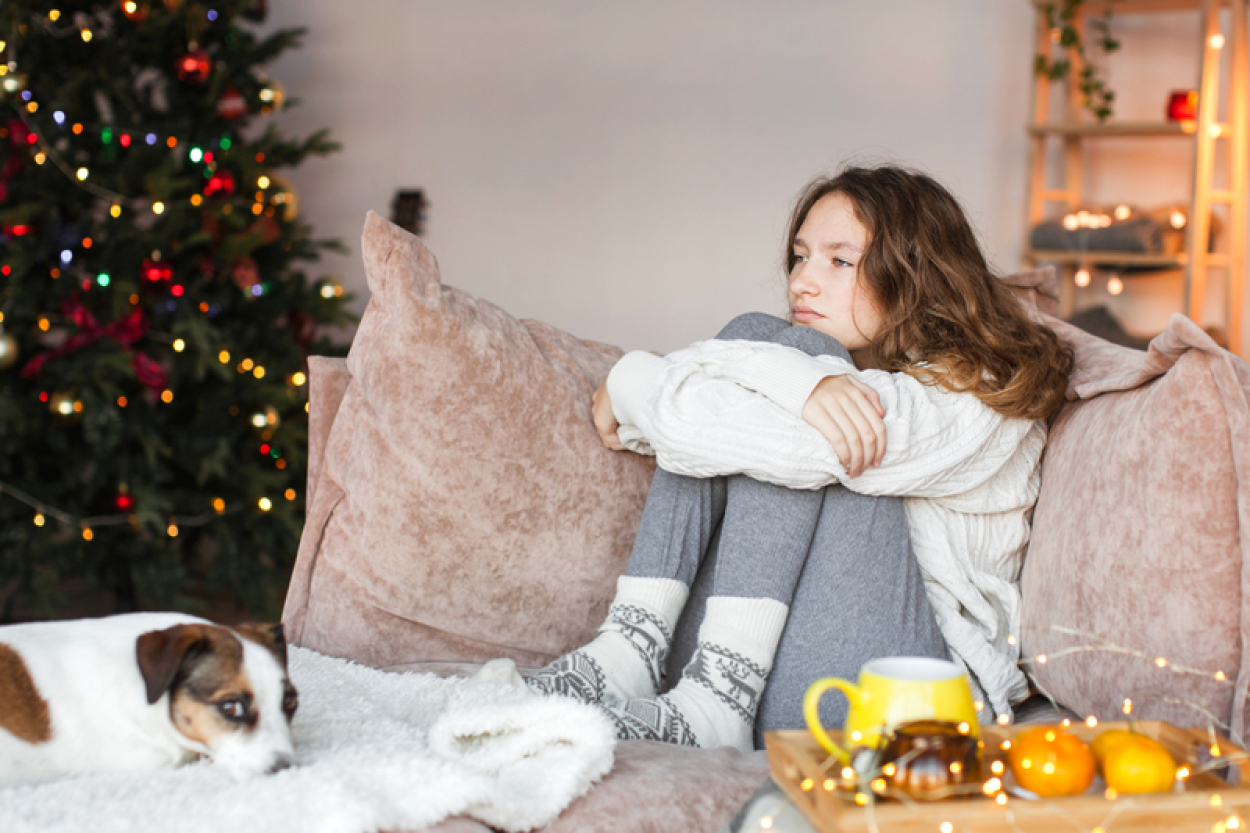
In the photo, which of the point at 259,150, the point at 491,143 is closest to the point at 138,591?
the point at 259,150

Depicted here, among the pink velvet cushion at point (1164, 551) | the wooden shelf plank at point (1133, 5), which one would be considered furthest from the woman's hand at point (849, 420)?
the wooden shelf plank at point (1133, 5)

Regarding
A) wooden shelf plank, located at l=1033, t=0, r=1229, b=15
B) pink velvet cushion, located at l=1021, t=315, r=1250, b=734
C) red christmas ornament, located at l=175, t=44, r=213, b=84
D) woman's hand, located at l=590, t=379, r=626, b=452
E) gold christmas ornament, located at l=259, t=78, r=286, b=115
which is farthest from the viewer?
wooden shelf plank, located at l=1033, t=0, r=1229, b=15

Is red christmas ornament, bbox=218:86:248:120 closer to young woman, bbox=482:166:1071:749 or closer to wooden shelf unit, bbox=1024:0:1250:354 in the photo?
young woman, bbox=482:166:1071:749

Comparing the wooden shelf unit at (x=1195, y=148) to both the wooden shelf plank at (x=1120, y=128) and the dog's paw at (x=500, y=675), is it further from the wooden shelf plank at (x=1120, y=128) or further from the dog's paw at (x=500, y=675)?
the dog's paw at (x=500, y=675)

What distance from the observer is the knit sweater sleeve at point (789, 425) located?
3.55 feet

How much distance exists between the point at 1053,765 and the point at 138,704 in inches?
28.8

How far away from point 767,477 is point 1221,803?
21.7 inches

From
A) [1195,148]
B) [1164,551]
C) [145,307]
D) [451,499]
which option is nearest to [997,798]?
[1164,551]

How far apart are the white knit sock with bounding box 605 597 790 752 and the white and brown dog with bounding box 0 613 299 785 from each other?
369 millimetres

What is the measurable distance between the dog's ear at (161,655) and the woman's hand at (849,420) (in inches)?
25.5

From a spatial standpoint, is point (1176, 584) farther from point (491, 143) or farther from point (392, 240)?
point (491, 143)

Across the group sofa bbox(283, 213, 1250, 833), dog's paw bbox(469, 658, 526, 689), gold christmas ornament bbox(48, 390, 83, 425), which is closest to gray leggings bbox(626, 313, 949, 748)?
sofa bbox(283, 213, 1250, 833)

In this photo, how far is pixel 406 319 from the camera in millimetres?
1225

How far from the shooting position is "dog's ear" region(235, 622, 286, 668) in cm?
91
